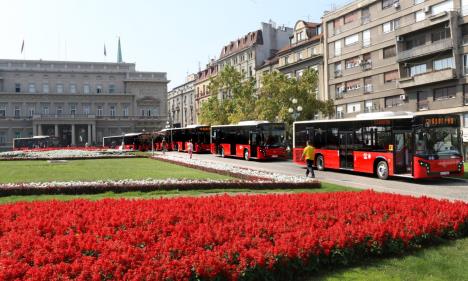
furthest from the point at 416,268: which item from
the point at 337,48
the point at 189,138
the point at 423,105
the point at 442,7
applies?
the point at 337,48

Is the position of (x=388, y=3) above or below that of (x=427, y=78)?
above

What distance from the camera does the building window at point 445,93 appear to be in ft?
133

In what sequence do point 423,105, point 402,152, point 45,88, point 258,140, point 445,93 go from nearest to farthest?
point 402,152, point 258,140, point 445,93, point 423,105, point 45,88

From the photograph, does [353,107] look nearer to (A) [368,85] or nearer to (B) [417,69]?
(A) [368,85]

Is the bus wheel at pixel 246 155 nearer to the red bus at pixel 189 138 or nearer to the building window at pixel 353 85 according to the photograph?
the red bus at pixel 189 138

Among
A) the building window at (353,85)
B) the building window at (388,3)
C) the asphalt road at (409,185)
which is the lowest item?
the asphalt road at (409,185)

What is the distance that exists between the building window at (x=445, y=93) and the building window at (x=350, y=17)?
570 inches

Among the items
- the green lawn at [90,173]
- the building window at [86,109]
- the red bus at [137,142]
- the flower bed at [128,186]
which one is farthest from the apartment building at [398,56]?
the building window at [86,109]

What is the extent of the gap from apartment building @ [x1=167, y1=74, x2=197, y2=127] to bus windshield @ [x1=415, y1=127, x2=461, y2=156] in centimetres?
8800

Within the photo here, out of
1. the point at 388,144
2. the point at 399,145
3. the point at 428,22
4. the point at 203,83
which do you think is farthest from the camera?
the point at 203,83

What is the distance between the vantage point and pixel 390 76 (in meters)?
48.0

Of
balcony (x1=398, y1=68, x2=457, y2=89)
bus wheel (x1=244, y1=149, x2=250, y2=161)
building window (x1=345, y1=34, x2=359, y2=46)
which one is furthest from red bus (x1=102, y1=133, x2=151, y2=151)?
balcony (x1=398, y1=68, x2=457, y2=89)

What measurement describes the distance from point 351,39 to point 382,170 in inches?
1356

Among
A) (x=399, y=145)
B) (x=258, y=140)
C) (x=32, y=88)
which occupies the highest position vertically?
(x=32, y=88)
